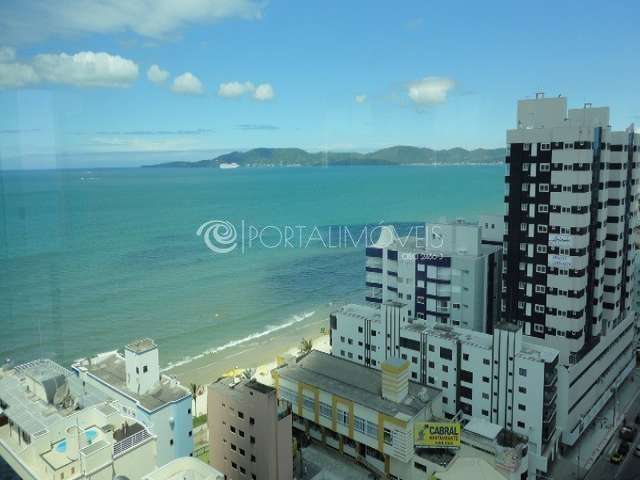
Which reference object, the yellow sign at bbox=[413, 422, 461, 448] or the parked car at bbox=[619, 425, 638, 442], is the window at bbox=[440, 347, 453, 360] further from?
the parked car at bbox=[619, 425, 638, 442]

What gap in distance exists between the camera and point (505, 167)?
1040cm

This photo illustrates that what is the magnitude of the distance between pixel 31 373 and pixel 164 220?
102ft

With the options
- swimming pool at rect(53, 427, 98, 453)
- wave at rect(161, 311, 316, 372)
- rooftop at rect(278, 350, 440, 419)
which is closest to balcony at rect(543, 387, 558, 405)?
rooftop at rect(278, 350, 440, 419)

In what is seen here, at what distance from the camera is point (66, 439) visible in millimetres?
5414

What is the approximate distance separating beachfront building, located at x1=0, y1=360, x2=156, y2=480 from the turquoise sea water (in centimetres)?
418

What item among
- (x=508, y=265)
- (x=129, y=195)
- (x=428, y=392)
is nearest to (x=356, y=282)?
(x=508, y=265)

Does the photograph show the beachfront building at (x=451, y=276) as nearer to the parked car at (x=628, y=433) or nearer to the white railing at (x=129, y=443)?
the parked car at (x=628, y=433)

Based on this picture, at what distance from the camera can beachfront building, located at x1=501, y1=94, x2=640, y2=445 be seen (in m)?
9.59

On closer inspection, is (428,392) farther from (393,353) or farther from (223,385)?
(223,385)

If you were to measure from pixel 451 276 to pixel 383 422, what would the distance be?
4.53 meters

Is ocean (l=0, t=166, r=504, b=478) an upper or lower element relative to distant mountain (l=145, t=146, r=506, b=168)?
lower

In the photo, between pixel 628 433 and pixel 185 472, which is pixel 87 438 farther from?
pixel 628 433

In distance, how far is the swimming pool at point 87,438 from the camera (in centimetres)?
529

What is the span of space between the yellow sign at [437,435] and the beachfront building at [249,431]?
6.26 ft
